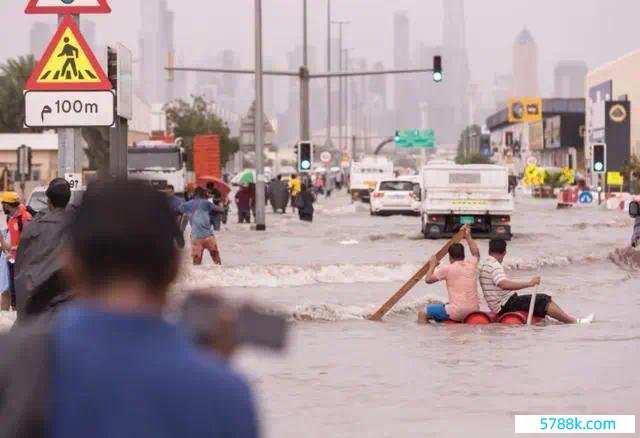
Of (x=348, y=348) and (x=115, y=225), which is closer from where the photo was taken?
(x=115, y=225)

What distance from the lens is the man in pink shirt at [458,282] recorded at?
1731 cm

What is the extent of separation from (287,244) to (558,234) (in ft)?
28.5

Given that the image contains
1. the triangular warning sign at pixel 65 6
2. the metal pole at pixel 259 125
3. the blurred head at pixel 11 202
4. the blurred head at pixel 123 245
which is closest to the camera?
the blurred head at pixel 123 245

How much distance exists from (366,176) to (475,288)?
67.8 meters

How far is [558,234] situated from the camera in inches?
1724

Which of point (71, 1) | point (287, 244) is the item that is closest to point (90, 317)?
point (71, 1)

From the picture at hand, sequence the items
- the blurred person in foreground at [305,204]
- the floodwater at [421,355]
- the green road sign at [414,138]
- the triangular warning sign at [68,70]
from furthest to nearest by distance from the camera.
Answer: the green road sign at [414,138] < the blurred person in foreground at [305,204] < the triangular warning sign at [68,70] < the floodwater at [421,355]

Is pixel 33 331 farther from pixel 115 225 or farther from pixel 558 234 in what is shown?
pixel 558 234

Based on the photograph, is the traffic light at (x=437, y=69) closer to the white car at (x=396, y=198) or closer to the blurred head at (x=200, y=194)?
the white car at (x=396, y=198)

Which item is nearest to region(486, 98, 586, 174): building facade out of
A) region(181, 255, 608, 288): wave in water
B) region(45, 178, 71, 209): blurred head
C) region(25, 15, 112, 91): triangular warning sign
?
region(181, 255, 608, 288): wave in water

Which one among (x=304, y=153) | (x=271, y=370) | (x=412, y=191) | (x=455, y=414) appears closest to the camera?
(x=455, y=414)

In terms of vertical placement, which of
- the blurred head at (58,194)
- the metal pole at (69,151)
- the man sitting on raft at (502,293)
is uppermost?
the metal pole at (69,151)

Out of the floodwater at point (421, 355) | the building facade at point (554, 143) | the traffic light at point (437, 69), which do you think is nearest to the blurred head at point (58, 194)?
the floodwater at point (421, 355)

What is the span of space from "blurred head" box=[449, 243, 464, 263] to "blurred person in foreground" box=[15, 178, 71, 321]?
821cm
